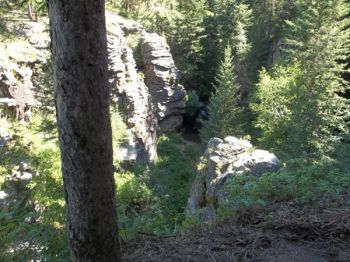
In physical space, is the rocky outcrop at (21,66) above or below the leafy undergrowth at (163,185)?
above

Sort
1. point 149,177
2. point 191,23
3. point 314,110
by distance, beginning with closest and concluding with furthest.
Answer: point 314,110, point 149,177, point 191,23

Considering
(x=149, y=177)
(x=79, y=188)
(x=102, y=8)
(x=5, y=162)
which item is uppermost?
(x=102, y=8)

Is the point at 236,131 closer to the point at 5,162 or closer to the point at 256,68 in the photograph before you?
the point at 256,68

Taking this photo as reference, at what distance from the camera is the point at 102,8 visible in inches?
97.2

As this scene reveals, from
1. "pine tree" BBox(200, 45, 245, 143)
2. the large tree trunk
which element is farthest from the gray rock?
"pine tree" BBox(200, 45, 245, 143)

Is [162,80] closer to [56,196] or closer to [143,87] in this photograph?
[143,87]

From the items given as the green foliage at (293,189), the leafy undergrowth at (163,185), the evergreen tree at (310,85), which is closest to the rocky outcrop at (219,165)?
the leafy undergrowth at (163,185)

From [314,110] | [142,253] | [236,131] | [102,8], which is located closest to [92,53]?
[102,8]

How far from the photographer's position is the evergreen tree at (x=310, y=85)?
1515 cm

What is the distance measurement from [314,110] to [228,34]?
65.9 ft

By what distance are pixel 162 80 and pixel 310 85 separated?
10545 mm

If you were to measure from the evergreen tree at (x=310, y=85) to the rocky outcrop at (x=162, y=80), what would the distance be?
682cm

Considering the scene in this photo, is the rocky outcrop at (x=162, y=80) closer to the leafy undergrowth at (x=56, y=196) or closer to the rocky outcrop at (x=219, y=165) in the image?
the leafy undergrowth at (x=56, y=196)

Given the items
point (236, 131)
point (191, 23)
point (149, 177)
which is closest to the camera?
point (149, 177)
